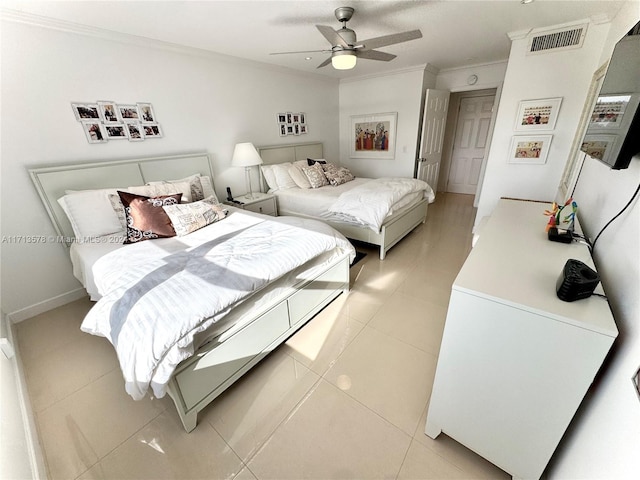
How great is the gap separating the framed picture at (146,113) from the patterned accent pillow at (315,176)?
6.19ft

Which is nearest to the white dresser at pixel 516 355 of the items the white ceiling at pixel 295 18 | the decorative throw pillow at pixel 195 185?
the white ceiling at pixel 295 18

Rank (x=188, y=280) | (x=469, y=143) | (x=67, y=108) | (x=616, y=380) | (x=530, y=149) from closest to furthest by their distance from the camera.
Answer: (x=616, y=380) < (x=188, y=280) < (x=67, y=108) < (x=530, y=149) < (x=469, y=143)

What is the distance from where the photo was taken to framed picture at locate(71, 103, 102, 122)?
2209 millimetres

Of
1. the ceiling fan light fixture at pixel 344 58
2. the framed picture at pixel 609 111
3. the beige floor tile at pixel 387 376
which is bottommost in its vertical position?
the beige floor tile at pixel 387 376

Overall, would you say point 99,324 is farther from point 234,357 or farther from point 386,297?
point 386,297

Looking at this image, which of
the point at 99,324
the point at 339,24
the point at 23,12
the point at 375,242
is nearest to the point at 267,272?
the point at 99,324

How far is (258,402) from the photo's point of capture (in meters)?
1.50

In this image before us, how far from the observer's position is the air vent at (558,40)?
7.92 ft

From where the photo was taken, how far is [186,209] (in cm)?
222

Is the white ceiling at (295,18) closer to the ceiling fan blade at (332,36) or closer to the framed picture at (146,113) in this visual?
the ceiling fan blade at (332,36)

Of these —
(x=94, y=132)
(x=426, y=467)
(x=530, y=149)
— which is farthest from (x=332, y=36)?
(x=426, y=467)

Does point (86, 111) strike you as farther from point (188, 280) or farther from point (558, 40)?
point (558, 40)

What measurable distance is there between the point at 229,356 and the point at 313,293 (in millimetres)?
752

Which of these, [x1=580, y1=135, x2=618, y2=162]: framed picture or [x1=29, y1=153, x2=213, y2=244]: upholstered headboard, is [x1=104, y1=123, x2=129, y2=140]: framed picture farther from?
[x1=580, y1=135, x2=618, y2=162]: framed picture
